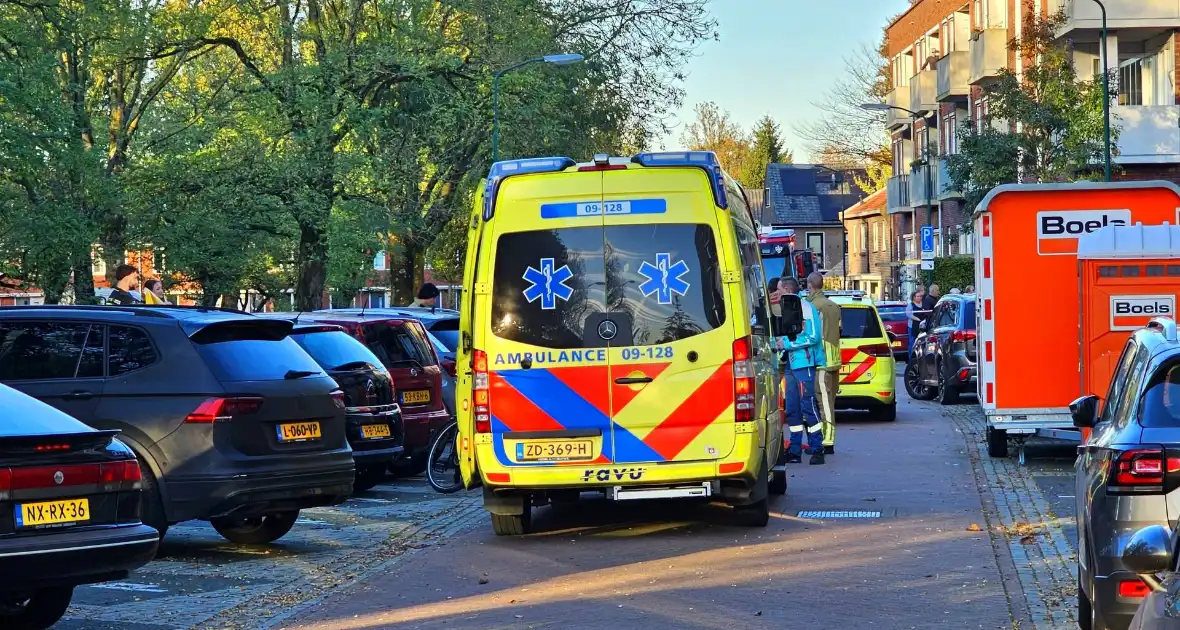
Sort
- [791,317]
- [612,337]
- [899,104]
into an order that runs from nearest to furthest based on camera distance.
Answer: [612,337] → [791,317] → [899,104]

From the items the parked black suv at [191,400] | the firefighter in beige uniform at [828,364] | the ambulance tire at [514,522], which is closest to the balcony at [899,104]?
the firefighter in beige uniform at [828,364]

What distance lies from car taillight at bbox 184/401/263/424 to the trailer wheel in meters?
9.13

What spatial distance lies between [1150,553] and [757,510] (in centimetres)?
774

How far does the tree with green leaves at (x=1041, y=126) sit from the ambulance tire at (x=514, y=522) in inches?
1038

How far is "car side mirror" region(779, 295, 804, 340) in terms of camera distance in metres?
14.5

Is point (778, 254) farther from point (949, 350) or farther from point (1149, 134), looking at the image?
point (949, 350)

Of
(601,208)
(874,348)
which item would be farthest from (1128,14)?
(601,208)

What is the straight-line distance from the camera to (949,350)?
25.9m

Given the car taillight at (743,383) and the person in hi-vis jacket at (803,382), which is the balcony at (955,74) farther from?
the car taillight at (743,383)

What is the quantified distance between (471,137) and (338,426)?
27296mm

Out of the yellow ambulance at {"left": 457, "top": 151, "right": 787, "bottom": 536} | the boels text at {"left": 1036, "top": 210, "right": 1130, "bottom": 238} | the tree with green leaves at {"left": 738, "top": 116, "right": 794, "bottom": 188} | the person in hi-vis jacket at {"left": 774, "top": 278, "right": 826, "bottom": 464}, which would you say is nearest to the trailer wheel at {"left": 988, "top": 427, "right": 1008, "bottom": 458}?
the person in hi-vis jacket at {"left": 774, "top": 278, "right": 826, "bottom": 464}

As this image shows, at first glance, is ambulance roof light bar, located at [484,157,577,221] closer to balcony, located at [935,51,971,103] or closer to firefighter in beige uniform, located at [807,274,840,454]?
firefighter in beige uniform, located at [807,274,840,454]

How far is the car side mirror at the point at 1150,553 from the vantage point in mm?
4852

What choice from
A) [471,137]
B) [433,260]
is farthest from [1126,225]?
[433,260]
